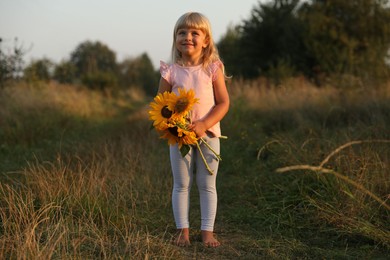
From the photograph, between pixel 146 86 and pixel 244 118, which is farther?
pixel 146 86

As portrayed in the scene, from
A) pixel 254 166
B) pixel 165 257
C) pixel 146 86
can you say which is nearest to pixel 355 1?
pixel 254 166

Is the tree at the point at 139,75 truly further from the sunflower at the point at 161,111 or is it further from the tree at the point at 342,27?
the sunflower at the point at 161,111

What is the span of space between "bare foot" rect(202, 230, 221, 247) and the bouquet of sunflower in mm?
623

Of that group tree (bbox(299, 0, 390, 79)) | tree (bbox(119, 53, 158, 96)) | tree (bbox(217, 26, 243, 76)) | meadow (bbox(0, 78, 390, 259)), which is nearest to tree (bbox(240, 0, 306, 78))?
tree (bbox(217, 26, 243, 76))

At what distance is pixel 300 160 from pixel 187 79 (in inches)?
70.7

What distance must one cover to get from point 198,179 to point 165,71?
80 cm

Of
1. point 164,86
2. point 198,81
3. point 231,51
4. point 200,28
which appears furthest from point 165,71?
point 231,51

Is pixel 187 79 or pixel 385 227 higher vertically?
pixel 187 79

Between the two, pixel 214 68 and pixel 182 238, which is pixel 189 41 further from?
pixel 182 238

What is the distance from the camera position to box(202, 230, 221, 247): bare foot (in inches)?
119

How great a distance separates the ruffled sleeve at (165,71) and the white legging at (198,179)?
0.47 metres

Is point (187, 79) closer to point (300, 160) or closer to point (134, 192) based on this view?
point (134, 192)

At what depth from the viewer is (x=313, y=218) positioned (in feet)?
11.0

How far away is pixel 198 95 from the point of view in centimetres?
305
